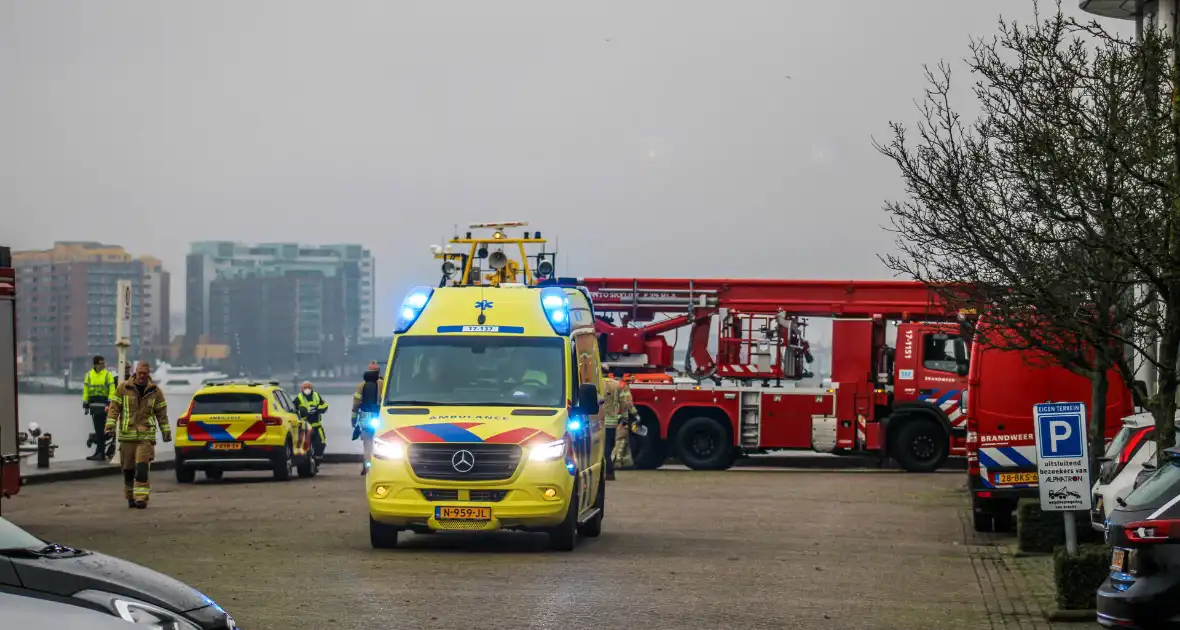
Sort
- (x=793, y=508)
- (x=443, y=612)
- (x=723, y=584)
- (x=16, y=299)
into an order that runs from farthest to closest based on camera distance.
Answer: (x=793, y=508), (x=16, y=299), (x=723, y=584), (x=443, y=612)

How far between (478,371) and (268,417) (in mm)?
11670

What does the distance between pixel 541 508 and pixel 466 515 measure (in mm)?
703

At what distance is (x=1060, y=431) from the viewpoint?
1377 centimetres

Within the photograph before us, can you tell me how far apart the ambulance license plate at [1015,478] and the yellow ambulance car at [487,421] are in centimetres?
439

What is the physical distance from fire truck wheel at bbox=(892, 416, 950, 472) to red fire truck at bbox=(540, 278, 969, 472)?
0.06 ft

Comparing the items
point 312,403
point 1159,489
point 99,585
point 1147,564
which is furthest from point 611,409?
point 99,585

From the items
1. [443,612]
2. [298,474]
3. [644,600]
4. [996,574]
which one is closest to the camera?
[443,612]

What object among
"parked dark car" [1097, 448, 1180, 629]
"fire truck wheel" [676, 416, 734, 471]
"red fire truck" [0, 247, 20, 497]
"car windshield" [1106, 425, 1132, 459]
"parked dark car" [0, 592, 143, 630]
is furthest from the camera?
"fire truck wheel" [676, 416, 734, 471]

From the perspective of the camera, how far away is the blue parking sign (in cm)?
1374

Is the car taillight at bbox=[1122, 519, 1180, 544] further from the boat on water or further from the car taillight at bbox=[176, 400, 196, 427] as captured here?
the boat on water

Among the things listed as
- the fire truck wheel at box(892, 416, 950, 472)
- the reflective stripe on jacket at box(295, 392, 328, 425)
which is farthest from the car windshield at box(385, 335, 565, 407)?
the fire truck wheel at box(892, 416, 950, 472)

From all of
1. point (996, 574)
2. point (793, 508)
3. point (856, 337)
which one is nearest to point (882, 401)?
point (856, 337)

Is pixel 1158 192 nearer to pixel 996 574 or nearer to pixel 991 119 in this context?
pixel 991 119

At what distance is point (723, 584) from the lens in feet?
47.0
